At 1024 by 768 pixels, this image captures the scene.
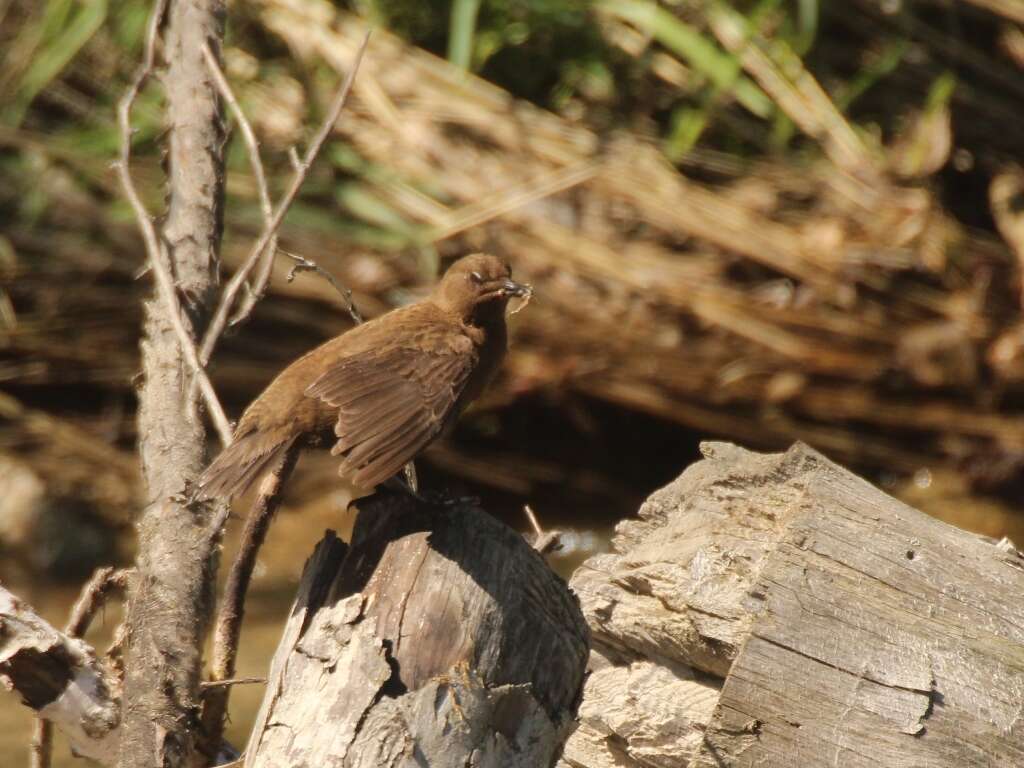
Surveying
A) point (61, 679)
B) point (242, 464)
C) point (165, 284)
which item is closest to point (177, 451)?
point (242, 464)

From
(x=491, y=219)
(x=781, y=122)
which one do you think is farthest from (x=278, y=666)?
(x=781, y=122)

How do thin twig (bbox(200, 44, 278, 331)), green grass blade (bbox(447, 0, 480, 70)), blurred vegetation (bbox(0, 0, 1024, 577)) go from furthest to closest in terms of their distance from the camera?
blurred vegetation (bbox(0, 0, 1024, 577)), green grass blade (bbox(447, 0, 480, 70)), thin twig (bbox(200, 44, 278, 331))

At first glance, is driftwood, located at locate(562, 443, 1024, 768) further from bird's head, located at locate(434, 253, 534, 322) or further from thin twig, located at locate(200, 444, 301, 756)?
bird's head, located at locate(434, 253, 534, 322)

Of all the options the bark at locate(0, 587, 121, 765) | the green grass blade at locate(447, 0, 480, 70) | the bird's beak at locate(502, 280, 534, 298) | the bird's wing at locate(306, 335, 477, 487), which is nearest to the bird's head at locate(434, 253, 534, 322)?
the bird's beak at locate(502, 280, 534, 298)

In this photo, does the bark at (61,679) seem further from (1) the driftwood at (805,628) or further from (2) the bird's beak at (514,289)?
(2) the bird's beak at (514,289)

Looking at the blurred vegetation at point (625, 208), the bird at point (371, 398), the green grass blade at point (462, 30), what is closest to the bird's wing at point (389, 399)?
the bird at point (371, 398)

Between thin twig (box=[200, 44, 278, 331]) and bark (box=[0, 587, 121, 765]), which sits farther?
thin twig (box=[200, 44, 278, 331])

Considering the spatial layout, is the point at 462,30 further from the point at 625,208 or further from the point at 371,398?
the point at 371,398
